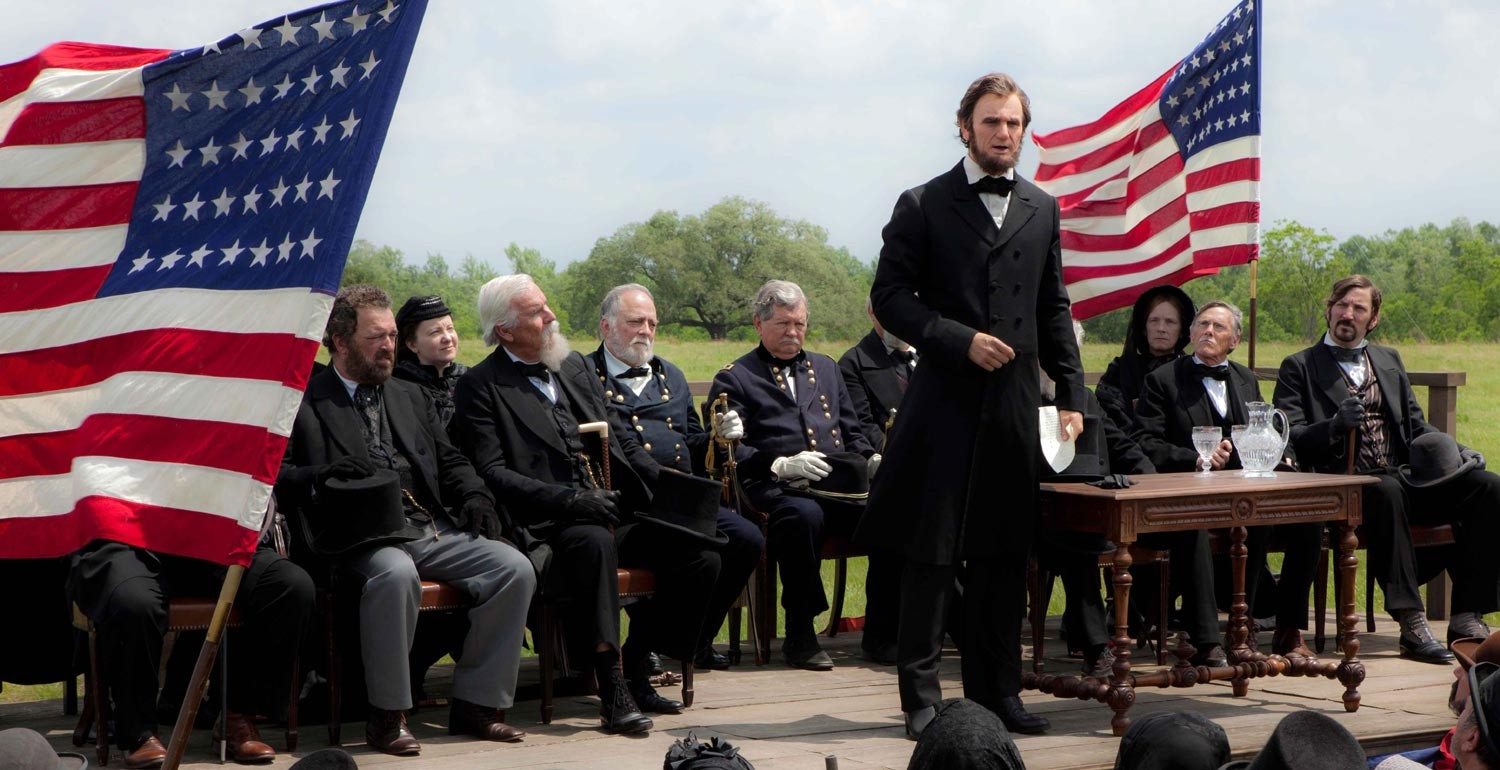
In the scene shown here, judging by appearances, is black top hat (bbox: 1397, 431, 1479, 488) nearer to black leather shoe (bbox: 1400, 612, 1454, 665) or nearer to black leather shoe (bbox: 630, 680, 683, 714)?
black leather shoe (bbox: 1400, 612, 1454, 665)

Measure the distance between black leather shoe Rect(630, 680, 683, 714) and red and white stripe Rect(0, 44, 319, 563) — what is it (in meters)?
2.14

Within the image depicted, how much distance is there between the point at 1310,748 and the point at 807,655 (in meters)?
4.46

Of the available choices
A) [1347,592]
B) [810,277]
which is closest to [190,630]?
[1347,592]

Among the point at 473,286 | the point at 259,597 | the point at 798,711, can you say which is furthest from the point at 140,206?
the point at 473,286

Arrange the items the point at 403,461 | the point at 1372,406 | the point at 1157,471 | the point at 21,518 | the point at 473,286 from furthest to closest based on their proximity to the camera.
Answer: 1. the point at 473,286
2. the point at 1372,406
3. the point at 1157,471
4. the point at 403,461
5. the point at 21,518

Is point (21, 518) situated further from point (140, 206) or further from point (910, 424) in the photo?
point (910, 424)

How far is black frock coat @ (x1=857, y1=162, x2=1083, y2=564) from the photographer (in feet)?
16.9

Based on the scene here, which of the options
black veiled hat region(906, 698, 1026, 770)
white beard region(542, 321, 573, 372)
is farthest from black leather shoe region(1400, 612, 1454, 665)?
black veiled hat region(906, 698, 1026, 770)

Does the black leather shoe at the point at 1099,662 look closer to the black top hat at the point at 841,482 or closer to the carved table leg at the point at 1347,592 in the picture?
the carved table leg at the point at 1347,592

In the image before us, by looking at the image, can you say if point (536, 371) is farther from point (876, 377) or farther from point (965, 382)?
point (876, 377)

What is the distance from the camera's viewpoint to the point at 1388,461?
7535mm

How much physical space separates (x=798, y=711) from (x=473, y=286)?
124 feet

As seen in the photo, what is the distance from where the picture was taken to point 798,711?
5.73 meters

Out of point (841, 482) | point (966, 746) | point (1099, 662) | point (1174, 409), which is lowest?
point (1099, 662)
